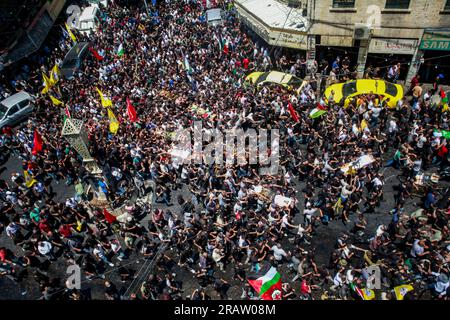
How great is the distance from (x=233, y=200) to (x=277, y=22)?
15327 millimetres

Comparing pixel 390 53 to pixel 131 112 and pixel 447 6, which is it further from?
pixel 131 112

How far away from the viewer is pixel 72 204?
571 inches

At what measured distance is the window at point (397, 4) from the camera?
61.0 feet

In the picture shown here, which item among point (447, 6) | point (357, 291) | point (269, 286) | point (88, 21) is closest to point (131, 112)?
point (269, 286)

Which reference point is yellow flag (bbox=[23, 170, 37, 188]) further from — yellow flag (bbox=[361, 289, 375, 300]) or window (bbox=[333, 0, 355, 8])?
window (bbox=[333, 0, 355, 8])

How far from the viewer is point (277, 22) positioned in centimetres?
2394

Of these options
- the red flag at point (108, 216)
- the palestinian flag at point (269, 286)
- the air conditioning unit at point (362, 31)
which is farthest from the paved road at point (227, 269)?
the air conditioning unit at point (362, 31)

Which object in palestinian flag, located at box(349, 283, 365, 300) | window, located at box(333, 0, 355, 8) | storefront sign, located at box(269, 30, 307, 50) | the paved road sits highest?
window, located at box(333, 0, 355, 8)

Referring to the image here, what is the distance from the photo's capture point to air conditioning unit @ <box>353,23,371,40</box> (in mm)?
19975

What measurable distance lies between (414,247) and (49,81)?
2311cm

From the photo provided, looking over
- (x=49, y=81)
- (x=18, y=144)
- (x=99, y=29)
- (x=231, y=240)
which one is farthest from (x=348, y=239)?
(x=99, y=29)

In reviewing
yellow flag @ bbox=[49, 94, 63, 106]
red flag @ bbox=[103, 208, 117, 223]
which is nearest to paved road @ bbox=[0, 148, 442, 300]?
red flag @ bbox=[103, 208, 117, 223]

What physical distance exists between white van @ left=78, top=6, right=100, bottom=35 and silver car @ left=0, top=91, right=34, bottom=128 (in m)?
11.3

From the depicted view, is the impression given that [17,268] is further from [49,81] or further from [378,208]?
[378,208]
